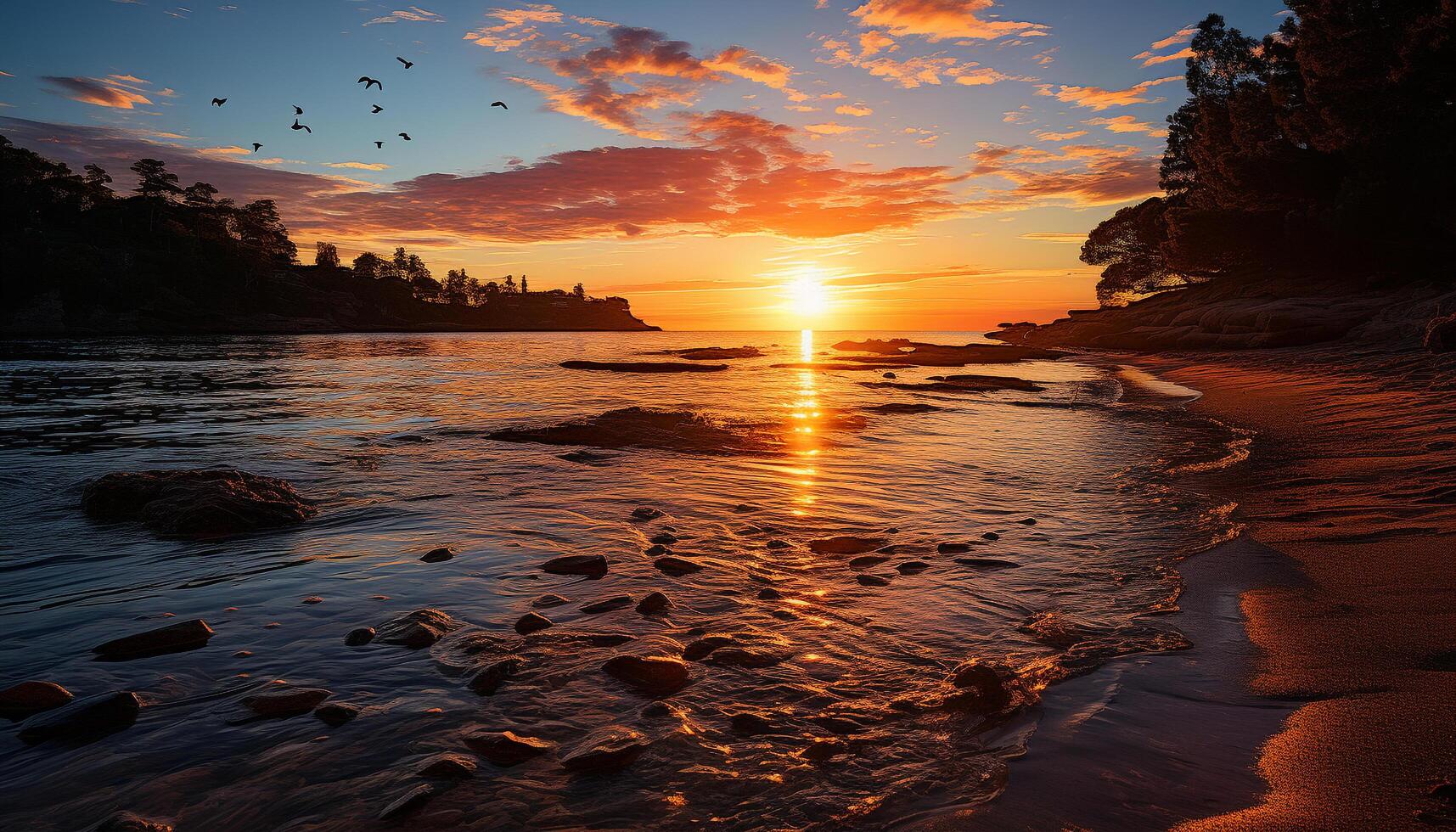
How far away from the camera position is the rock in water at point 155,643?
4.81 metres

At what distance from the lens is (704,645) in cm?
486

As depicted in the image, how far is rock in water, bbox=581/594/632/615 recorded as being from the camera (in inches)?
223

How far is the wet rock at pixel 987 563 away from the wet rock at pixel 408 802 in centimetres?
535

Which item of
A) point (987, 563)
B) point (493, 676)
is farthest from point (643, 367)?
point (493, 676)

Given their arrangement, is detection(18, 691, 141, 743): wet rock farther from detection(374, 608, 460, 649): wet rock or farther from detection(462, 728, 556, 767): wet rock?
detection(462, 728, 556, 767): wet rock

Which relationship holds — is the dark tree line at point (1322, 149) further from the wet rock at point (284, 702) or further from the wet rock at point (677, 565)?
the wet rock at point (284, 702)

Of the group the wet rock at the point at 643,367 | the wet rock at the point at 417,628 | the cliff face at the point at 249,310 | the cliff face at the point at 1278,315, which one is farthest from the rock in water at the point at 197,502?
the cliff face at the point at 249,310

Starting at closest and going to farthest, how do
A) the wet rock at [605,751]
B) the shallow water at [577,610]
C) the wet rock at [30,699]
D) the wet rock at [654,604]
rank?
the shallow water at [577,610] → the wet rock at [605,751] → the wet rock at [30,699] → the wet rock at [654,604]

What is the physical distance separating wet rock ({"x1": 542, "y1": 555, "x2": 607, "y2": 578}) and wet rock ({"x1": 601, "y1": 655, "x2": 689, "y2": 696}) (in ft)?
7.19

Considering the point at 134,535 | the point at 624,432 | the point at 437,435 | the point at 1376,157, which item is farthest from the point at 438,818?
the point at 1376,157

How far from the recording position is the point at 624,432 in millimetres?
16812

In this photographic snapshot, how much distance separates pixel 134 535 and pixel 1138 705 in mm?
10561

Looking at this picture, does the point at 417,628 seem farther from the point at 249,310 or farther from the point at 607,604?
the point at 249,310

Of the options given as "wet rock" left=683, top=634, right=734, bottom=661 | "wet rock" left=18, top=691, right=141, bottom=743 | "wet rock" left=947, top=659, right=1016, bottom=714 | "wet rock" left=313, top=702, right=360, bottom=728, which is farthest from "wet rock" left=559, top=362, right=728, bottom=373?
"wet rock" left=947, top=659, right=1016, bottom=714
